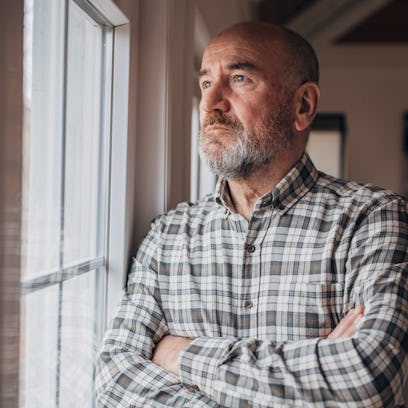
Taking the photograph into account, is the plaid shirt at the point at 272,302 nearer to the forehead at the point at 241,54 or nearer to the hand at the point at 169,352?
the hand at the point at 169,352

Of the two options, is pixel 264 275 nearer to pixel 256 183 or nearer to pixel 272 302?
pixel 272 302

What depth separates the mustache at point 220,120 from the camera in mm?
1484

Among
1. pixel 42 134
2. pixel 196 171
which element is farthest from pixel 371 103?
pixel 42 134

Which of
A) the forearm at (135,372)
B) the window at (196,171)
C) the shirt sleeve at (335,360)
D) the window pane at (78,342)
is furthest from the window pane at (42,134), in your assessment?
the window at (196,171)

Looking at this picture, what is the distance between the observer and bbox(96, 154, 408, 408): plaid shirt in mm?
1132

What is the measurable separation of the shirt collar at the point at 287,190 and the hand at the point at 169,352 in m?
0.38

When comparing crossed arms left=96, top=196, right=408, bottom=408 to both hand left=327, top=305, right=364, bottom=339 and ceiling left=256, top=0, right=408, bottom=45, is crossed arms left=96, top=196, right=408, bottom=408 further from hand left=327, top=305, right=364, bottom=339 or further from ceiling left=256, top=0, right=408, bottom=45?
ceiling left=256, top=0, right=408, bottom=45

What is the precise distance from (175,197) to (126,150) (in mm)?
362

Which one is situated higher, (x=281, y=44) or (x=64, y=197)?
(x=281, y=44)

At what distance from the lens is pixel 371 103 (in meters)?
6.53

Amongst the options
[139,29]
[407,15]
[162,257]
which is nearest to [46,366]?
[162,257]

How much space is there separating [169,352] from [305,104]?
0.80 m

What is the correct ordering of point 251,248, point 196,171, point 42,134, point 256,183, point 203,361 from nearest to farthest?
point 42,134 < point 203,361 < point 251,248 < point 256,183 < point 196,171

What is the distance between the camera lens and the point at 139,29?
5.47ft
